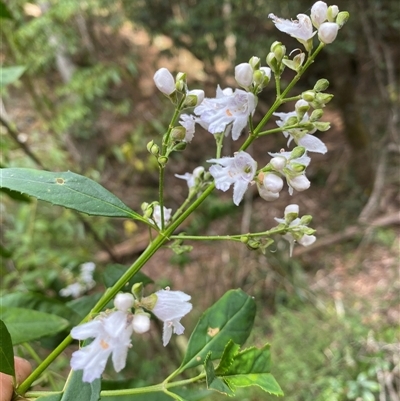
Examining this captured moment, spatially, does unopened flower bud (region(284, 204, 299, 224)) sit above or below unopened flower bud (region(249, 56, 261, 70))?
below

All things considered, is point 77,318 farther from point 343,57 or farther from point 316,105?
point 343,57

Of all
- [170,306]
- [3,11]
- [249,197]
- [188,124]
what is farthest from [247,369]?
[249,197]

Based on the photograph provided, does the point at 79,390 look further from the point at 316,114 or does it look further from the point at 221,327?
the point at 316,114

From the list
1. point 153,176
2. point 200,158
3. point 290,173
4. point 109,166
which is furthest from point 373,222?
point 290,173

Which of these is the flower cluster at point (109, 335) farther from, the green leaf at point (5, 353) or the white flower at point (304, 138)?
the white flower at point (304, 138)

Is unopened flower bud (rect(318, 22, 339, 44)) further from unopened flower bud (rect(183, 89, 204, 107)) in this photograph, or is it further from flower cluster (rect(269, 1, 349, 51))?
unopened flower bud (rect(183, 89, 204, 107))

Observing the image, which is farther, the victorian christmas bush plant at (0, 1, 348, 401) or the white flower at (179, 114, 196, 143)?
the white flower at (179, 114, 196, 143)

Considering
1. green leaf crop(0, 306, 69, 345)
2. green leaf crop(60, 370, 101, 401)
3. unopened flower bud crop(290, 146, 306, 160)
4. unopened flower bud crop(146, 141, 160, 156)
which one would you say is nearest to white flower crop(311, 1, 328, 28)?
unopened flower bud crop(290, 146, 306, 160)
